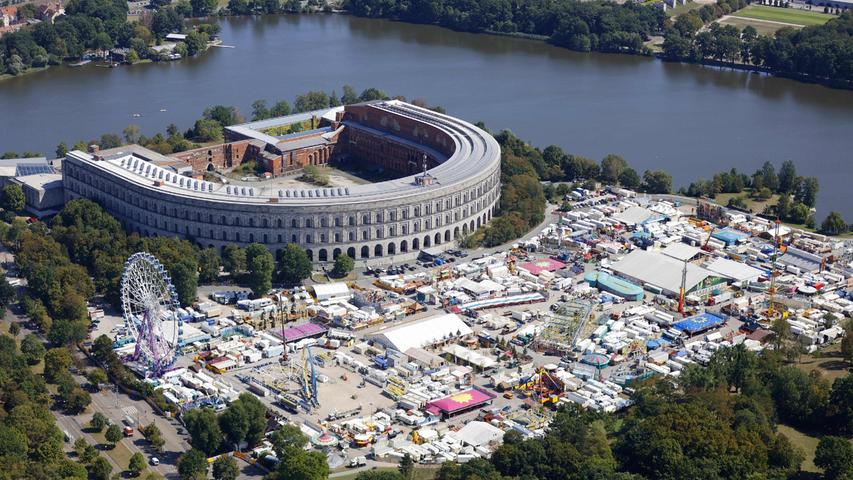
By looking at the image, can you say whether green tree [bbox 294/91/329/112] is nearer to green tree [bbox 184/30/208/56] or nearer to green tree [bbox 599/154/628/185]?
green tree [bbox 599/154/628/185]

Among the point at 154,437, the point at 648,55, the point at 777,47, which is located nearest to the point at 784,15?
the point at 777,47

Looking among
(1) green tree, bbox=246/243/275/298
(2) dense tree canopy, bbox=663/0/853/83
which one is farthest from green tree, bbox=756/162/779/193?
(1) green tree, bbox=246/243/275/298

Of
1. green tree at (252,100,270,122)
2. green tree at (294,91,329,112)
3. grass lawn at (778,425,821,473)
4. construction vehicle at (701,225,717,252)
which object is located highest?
green tree at (294,91,329,112)

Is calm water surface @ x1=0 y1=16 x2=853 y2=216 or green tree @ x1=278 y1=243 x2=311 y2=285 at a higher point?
calm water surface @ x1=0 y1=16 x2=853 y2=216

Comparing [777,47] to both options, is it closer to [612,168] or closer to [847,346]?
[612,168]

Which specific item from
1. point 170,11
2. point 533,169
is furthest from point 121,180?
point 170,11

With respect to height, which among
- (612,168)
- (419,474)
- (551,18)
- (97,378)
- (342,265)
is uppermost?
(551,18)
